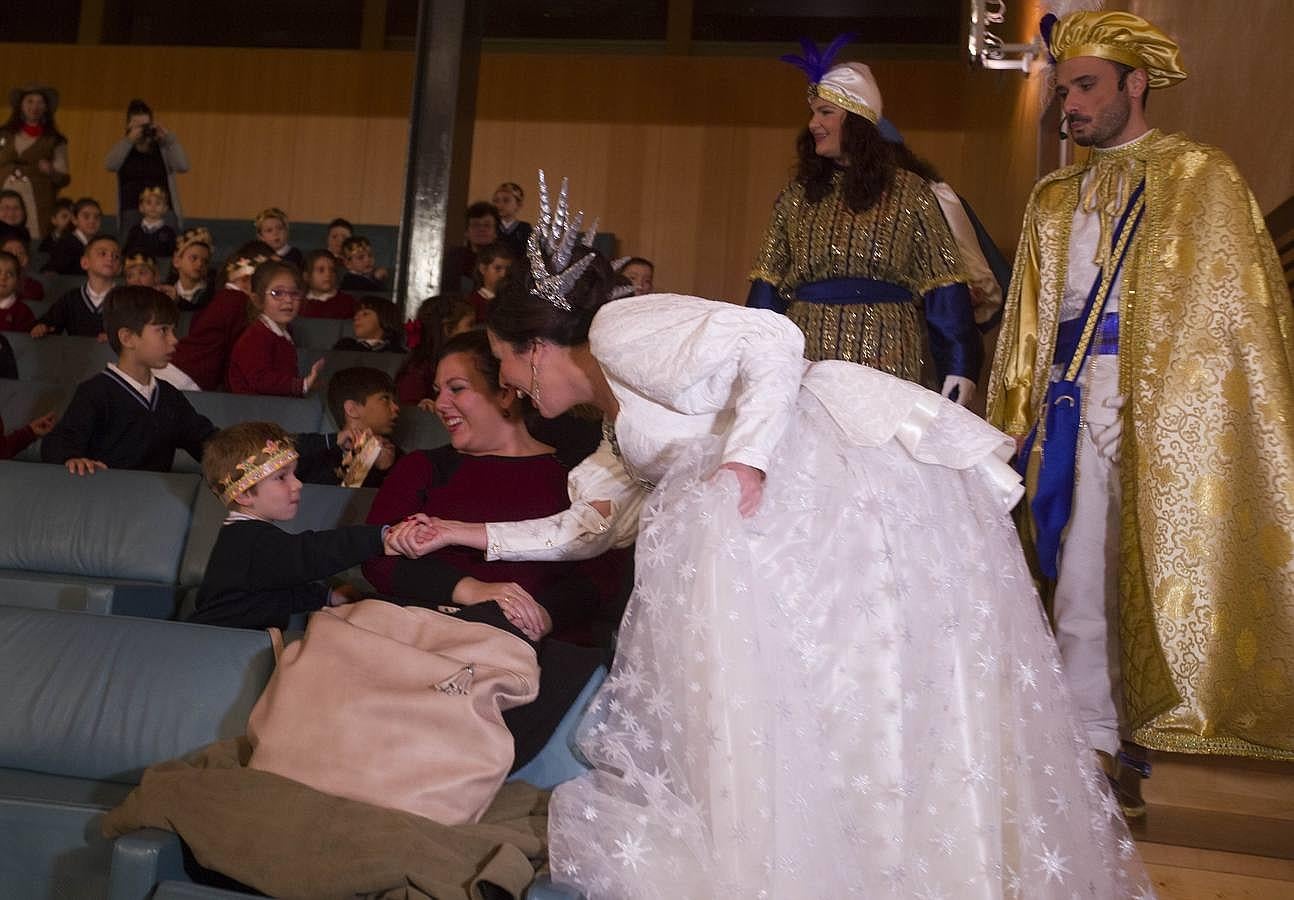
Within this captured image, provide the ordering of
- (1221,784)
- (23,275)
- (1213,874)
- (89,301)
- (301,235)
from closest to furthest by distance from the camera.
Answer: (1213,874) < (1221,784) < (89,301) < (23,275) < (301,235)

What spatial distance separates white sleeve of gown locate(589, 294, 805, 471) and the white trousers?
3.07 feet

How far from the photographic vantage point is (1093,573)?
265 centimetres

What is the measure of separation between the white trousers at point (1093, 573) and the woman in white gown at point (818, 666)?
0.73 metres

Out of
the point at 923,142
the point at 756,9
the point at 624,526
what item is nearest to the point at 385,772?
the point at 624,526

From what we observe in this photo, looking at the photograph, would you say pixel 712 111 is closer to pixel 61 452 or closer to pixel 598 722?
pixel 61 452

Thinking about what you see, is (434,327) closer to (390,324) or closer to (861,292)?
(390,324)

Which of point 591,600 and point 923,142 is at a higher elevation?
point 923,142

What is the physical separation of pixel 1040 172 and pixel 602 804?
2648 millimetres

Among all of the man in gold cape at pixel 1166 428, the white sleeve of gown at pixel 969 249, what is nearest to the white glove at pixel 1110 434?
the man in gold cape at pixel 1166 428

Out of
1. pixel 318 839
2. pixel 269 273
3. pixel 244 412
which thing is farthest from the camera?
pixel 269 273

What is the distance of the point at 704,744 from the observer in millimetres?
1708

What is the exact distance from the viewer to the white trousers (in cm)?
262

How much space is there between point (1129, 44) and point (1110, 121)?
0.51ft

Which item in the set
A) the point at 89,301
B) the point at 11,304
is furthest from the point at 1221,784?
the point at 11,304
